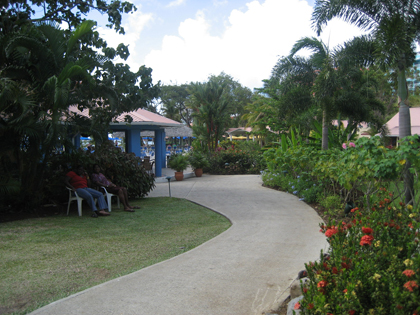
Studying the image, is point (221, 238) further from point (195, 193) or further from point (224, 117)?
point (224, 117)

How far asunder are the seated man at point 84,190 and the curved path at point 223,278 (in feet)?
10.7

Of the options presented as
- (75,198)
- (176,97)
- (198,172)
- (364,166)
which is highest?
(176,97)

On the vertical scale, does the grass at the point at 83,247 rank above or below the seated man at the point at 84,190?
below

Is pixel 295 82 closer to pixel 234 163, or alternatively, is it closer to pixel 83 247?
pixel 234 163

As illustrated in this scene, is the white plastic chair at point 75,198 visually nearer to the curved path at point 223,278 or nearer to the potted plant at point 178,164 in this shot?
the curved path at point 223,278

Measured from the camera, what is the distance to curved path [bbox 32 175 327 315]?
3.83 m

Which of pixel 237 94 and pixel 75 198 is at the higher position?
pixel 237 94

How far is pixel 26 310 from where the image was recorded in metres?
3.78

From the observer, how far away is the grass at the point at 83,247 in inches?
174

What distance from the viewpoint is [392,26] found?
815cm

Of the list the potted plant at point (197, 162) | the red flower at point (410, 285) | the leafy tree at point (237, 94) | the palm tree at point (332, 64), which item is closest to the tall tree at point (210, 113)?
the potted plant at point (197, 162)

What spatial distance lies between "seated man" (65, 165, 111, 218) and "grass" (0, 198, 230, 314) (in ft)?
1.04

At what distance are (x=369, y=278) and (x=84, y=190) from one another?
7304 mm

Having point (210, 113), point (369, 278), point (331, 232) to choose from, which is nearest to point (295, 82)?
point (210, 113)
